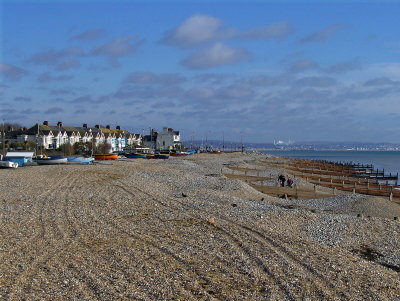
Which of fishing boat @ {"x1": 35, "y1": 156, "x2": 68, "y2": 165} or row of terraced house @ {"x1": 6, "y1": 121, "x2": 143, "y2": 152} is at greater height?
row of terraced house @ {"x1": 6, "y1": 121, "x2": 143, "y2": 152}

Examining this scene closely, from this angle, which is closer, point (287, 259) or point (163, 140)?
point (287, 259)

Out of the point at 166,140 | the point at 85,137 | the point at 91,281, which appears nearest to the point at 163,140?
the point at 166,140

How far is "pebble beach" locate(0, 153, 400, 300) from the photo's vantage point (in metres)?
9.10

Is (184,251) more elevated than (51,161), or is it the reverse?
(51,161)

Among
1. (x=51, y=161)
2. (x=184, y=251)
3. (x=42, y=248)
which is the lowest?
(x=184, y=251)

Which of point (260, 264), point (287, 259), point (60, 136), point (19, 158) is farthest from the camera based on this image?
point (60, 136)

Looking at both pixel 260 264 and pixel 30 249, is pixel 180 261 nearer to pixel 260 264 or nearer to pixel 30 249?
pixel 260 264

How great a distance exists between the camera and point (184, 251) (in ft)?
39.2

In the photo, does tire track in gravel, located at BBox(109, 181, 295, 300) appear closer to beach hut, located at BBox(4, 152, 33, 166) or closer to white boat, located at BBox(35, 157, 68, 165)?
white boat, located at BBox(35, 157, 68, 165)

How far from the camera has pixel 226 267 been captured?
35.0ft

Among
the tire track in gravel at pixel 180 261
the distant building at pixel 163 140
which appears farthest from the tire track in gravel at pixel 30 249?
the distant building at pixel 163 140

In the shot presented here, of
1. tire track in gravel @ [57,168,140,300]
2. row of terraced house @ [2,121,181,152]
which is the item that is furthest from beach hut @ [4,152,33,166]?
tire track in gravel @ [57,168,140,300]

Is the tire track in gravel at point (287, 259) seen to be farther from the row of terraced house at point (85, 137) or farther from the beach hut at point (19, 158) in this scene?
the row of terraced house at point (85, 137)

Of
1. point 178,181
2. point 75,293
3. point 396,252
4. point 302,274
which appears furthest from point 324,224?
point 178,181
